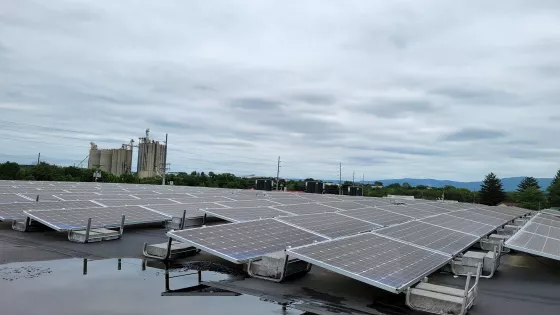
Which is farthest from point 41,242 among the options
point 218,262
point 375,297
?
point 375,297

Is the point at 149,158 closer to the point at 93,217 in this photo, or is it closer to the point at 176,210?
the point at 176,210

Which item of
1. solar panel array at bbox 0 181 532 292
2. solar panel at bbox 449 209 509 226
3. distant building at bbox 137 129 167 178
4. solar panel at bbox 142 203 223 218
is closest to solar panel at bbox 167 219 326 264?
solar panel array at bbox 0 181 532 292

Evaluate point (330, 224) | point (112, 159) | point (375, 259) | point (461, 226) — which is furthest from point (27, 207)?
point (112, 159)

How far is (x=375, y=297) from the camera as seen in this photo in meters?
10.1

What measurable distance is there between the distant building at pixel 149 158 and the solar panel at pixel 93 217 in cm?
8220

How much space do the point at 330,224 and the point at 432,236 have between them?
3908 mm

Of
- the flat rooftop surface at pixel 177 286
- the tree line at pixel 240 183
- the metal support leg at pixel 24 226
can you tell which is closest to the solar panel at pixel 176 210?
the metal support leg at pixel 24 226

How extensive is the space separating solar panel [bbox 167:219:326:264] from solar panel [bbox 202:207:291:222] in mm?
3155

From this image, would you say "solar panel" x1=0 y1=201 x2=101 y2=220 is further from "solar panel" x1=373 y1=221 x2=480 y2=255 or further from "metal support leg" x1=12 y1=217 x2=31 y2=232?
"solar panel" x1=373 y1=221 x2=480 y2=255

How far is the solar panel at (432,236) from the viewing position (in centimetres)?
1373

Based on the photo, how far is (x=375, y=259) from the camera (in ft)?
34.3

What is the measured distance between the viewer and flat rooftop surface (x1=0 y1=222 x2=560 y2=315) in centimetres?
884

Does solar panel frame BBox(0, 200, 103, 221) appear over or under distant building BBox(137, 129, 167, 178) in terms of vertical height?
under

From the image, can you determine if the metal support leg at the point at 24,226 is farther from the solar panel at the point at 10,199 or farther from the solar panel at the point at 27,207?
the solar panel at the point at 10,199
